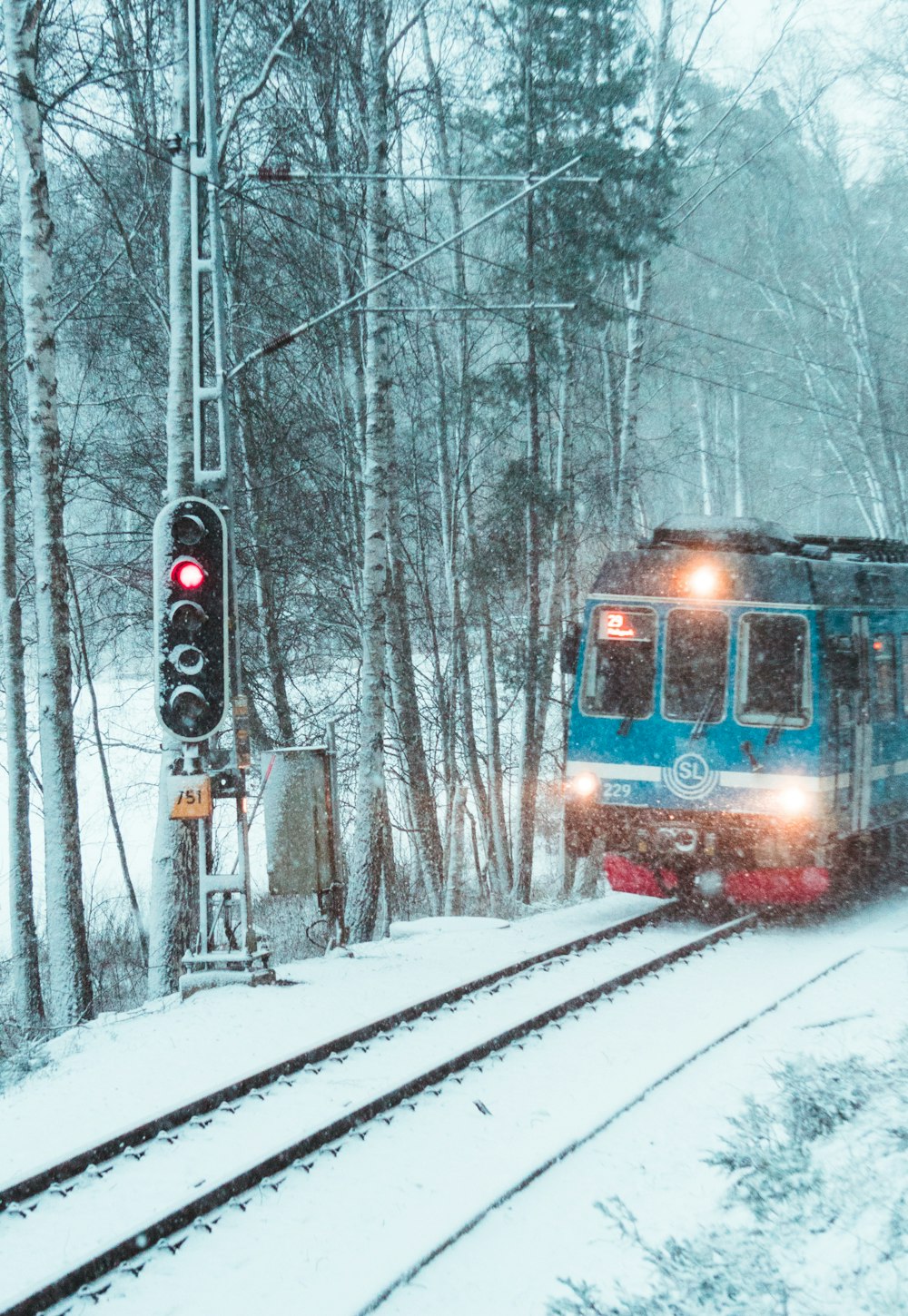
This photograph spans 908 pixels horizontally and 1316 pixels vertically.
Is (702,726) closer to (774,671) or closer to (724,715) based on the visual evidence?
(724,715)

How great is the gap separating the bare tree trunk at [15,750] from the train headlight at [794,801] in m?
8.34

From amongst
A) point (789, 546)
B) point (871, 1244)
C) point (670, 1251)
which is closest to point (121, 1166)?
point (670, 1251)

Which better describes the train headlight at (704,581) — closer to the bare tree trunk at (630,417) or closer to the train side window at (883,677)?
the train side window at (883,677)

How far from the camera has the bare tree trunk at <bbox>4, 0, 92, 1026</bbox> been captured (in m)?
12.4

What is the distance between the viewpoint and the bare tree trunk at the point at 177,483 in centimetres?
1184

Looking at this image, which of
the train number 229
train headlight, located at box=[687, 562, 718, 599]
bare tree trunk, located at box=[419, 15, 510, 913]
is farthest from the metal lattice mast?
bare tree trunk, located at box=[419, 15, 510, 913]

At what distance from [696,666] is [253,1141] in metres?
6.39

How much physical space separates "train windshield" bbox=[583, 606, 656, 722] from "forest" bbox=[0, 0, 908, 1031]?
346 cm

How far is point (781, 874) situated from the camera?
36.0 ft

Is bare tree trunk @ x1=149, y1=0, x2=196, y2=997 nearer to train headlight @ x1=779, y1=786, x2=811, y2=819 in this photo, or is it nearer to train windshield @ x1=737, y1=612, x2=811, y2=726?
train windshield @ x1=737, y1=612, x2=811, y2=726

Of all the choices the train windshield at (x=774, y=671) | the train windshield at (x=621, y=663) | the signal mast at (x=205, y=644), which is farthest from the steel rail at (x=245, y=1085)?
the train windshield at (x=774, y=671)

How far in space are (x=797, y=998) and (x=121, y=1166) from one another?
4.64 m

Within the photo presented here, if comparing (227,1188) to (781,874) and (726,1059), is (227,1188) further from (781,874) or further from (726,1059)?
(781,874)

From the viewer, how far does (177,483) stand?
12023mm
